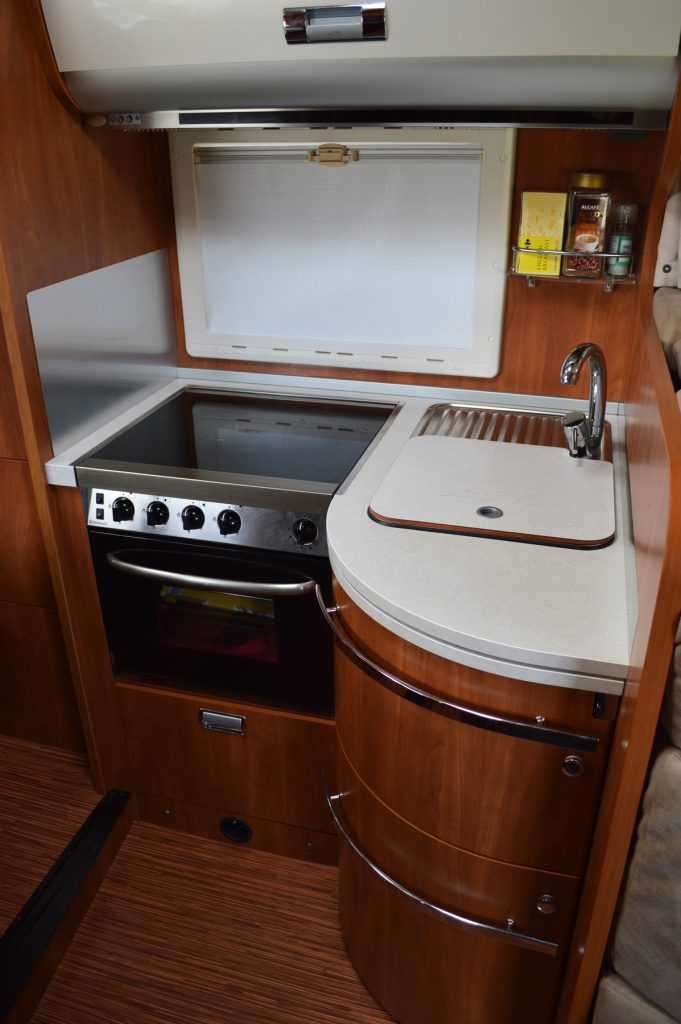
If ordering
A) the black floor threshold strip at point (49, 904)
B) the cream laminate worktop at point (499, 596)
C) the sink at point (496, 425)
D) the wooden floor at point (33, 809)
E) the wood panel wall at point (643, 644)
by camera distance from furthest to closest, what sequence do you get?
the wooden floor at point (33, 809) → the sink at point (496, 425) → the black floor threshold strip at point (49, 904) → the cream laminate worktop at point (499, 596) → the wood panel wall at point (643, 644)

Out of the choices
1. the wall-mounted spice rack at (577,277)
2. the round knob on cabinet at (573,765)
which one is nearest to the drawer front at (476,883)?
the round knob on cabinet at (573,765)

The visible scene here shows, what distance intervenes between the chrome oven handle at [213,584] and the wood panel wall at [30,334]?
0.40 feet

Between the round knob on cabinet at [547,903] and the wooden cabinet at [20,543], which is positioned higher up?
the wooden cabinet at [20,543]

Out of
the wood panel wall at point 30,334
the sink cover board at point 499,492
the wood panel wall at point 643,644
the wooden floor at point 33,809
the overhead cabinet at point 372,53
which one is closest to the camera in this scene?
the wood panel wall at point 643,644

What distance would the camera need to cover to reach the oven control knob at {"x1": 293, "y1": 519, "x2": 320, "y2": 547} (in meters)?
1.51

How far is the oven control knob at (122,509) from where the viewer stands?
63.7 inches

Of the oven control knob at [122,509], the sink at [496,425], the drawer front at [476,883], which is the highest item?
the sink at [496,425]

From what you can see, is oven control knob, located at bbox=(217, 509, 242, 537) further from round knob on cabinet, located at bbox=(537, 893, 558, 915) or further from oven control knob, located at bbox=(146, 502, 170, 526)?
round knob on cabinet, located at bbox=(537, 893, 558, 915)

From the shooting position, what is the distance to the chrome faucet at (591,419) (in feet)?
4.96

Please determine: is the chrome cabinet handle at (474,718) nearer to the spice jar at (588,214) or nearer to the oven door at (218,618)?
the oven door at (218,618)

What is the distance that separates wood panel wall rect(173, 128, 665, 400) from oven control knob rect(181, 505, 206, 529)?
23.1 inches

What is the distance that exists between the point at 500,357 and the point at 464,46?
2.27ft

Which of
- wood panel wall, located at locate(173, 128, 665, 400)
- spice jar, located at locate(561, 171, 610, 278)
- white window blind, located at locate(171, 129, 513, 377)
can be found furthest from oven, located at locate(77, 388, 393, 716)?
spice jar, located at locate(561, 171, 610, 278)

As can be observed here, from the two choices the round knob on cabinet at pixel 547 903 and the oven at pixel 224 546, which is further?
the oven at pixel 224 546
